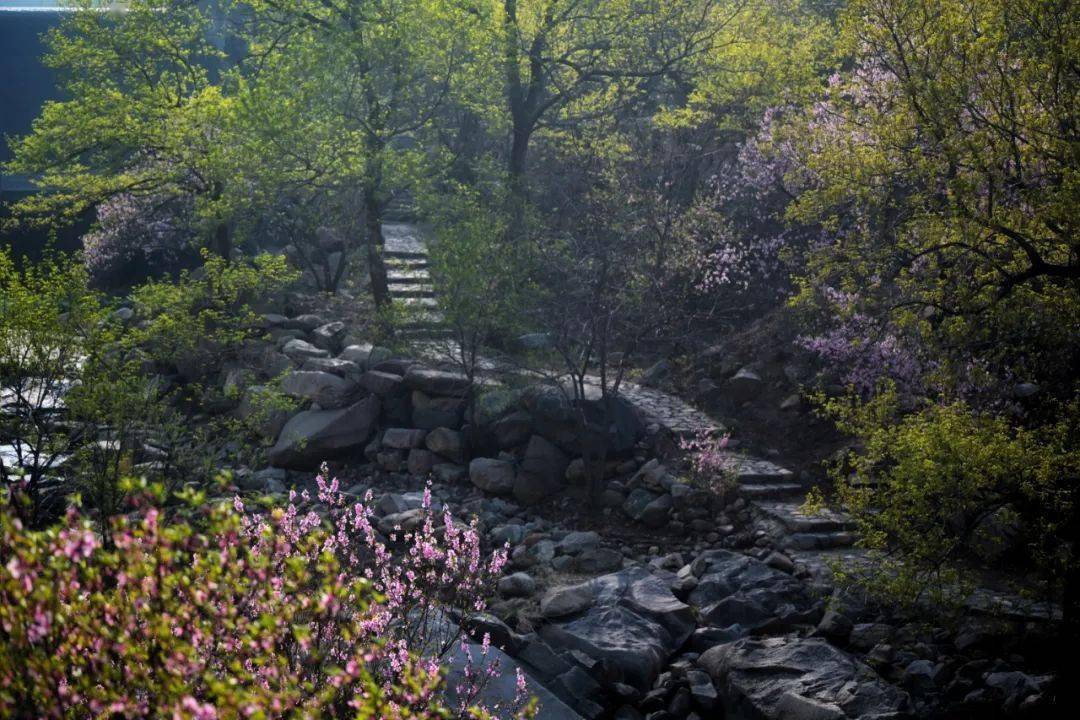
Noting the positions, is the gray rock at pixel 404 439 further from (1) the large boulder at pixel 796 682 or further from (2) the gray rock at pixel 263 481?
(1) the large boulder at pixel 796 682

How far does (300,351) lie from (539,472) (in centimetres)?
545

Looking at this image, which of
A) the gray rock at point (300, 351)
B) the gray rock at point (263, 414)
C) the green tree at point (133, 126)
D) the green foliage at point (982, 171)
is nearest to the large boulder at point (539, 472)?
the gray rock at point (263, 414)

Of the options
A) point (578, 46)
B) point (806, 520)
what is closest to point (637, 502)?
point (806, 520)

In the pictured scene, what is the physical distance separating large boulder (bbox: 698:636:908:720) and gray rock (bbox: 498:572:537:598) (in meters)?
2.33

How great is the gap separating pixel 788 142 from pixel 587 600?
990cm

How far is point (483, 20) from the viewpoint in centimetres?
1898

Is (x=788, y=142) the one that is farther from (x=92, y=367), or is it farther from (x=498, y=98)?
(x=92, y=367)

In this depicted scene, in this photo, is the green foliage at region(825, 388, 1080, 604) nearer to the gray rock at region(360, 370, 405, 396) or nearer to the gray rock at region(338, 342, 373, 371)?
the gray rock at region(360, 370, 405, 396)

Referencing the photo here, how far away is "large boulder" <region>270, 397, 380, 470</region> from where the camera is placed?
15.6m

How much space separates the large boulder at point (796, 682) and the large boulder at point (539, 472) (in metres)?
5.09

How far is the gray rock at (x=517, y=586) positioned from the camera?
1154cm

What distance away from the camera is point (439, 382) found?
15969 millimetres

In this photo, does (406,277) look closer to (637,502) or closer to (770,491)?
(637,502)

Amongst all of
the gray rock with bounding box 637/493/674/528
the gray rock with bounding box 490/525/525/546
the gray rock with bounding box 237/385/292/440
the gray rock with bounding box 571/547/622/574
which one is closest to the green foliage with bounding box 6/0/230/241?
the gray rock with bounding box 237/385/292/440
